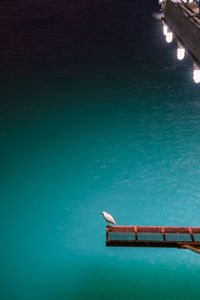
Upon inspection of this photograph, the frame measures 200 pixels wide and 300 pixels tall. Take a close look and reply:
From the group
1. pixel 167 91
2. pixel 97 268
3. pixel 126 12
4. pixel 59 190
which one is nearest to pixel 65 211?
pixel 59 190

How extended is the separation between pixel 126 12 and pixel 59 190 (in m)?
19.8

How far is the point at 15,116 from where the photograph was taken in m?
11.2

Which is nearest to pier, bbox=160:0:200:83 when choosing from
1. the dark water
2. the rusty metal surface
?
the rusty metal surface

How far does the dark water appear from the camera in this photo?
242 inches

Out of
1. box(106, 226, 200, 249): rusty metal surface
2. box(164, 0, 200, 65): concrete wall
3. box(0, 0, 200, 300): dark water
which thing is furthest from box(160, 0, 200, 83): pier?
box(0, 0, 200, 300): dark water

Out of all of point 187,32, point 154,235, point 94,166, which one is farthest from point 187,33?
point 94,166

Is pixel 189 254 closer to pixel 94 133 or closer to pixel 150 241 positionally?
pixel 150 241

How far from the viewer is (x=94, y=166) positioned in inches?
349

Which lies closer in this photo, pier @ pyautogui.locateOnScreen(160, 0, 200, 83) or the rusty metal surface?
pier @ pyautogui.locateOnScreen(160, 0, 200, 83)

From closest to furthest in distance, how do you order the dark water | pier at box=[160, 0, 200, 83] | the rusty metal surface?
pier at box=[160, 0, 200, 83] → the rusty metal surface → the dark water

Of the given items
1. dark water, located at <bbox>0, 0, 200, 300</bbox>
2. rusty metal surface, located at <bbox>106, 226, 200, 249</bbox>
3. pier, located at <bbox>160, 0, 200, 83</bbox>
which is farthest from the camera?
dark water, located at <bbox>0, 0, 200, 300</bbox>

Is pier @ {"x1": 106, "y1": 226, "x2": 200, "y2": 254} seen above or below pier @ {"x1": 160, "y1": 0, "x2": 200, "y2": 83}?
below

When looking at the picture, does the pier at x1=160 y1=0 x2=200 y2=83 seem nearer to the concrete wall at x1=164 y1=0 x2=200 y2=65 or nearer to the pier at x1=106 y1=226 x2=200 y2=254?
the concrete wall at x1=164 y1=0 x2=200 y2=65

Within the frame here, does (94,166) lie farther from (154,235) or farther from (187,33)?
(187,33)
